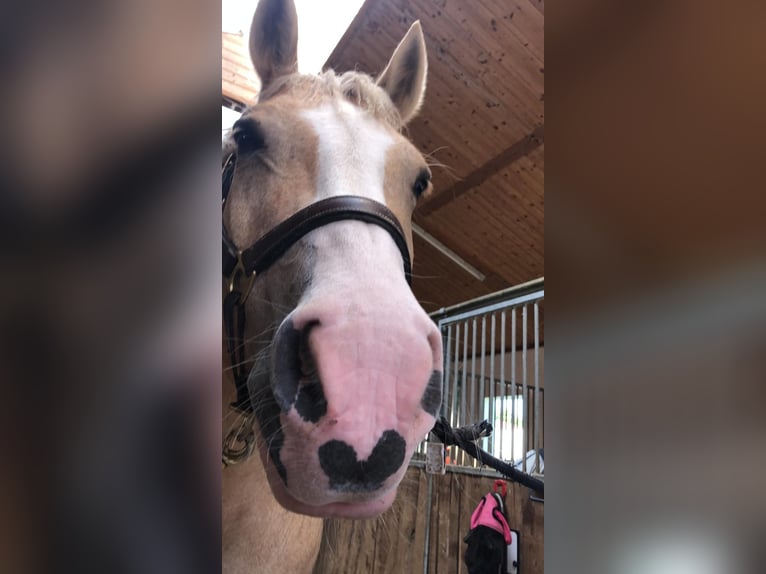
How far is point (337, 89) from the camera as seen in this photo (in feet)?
1.67

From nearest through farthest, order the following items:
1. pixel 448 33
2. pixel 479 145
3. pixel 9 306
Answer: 1. pixel 9 306
2. pixel 448 33
3. pixel 479 145

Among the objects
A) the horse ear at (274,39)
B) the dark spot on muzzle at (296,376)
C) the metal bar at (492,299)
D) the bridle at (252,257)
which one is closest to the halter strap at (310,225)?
the bridle at (252,257)

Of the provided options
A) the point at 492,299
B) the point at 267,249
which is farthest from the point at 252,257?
the point at 492,299

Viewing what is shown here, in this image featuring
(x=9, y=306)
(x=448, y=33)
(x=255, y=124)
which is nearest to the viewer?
(x=9, y=306)

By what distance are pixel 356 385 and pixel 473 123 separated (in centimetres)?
54

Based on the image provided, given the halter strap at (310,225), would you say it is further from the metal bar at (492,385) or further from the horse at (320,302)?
the metal bar at (492,385)

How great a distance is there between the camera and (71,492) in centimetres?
11

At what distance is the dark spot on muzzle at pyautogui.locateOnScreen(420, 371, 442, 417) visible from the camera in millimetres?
324

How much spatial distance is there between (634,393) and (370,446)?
0.16 meters

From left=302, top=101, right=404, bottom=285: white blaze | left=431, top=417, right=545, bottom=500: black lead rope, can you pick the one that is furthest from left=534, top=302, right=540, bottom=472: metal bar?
left=302, top=101, right=404, bottom=285: white blaze

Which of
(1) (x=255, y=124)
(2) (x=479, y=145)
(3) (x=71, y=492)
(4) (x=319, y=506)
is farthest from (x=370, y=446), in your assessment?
(2) (x=479, y=145)

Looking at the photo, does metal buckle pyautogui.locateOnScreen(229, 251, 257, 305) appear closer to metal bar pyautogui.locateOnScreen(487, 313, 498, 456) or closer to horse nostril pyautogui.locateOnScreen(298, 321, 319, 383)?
horse nostril pyautogui.locateOnScreen(298, 321, 319, 383)

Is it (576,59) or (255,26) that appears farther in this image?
(255,26)

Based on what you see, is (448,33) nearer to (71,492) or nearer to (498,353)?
(71,492)
